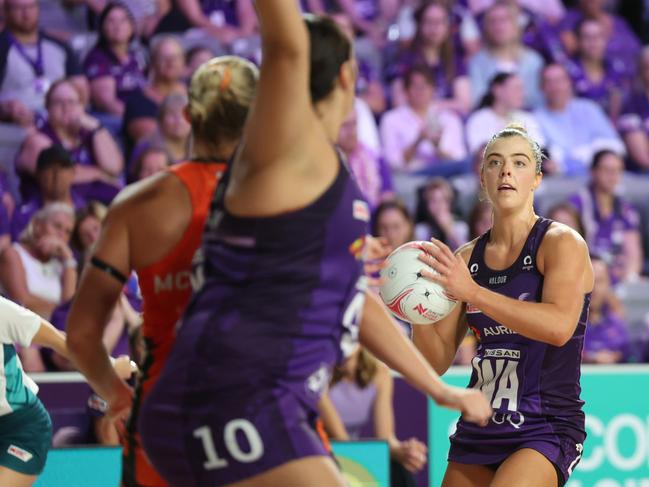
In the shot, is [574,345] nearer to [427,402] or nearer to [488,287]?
[488,287]

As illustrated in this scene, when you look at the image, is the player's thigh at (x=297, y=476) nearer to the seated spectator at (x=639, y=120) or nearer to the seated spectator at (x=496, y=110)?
the seated spectator at (x=496, y=110)

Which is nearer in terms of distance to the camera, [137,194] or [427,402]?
[137,194]

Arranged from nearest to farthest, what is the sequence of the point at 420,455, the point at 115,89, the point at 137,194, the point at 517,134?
the point at 137,194 → the point at 517,134 → the point at 420,455 → the point at 115,89

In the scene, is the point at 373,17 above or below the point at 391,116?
above

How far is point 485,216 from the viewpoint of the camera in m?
8.84

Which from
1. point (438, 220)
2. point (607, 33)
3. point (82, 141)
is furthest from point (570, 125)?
point (82, 141)

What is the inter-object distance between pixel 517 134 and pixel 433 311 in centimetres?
86

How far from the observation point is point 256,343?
2.68 meters

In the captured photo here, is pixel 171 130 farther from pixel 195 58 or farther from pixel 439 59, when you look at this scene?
pixel 439 59

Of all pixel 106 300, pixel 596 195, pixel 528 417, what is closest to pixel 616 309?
pixel 596 195

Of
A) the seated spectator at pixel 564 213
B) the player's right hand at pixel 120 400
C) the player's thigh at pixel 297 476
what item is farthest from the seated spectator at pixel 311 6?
the player's thigh at pixel 297 476

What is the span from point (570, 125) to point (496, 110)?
0.94 meters

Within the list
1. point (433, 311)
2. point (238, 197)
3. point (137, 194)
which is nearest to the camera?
point (238, 197)

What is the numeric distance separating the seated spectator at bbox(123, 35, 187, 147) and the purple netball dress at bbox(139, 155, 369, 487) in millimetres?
6247
